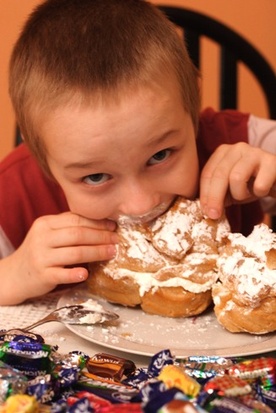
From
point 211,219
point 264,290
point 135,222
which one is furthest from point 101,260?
point 264,290

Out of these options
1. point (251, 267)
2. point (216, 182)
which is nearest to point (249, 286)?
point (251, 267)

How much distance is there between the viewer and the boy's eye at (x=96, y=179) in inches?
43.3

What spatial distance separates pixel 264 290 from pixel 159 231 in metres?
0.22

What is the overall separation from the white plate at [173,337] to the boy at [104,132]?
0.13 meters

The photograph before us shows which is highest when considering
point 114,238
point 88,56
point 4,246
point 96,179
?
point 88,56

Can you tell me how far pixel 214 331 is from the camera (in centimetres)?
101

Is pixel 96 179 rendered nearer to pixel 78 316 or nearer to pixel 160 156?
pixel 160 156

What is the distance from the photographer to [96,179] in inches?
43.7

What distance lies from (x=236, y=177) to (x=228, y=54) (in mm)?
748

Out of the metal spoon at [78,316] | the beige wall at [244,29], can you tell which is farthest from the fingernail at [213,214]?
the beige wall at [244,29]

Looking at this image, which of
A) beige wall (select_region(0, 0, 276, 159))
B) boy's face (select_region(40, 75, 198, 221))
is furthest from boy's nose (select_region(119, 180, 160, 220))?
beige wall (select_region(0, 0, 276, 159))

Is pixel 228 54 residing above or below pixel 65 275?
above

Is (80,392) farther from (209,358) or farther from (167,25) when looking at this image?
(167,25)

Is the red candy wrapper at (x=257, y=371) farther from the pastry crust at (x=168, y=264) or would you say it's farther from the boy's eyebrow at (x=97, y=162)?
the boy's eyebrow at (x=97, y=162)
